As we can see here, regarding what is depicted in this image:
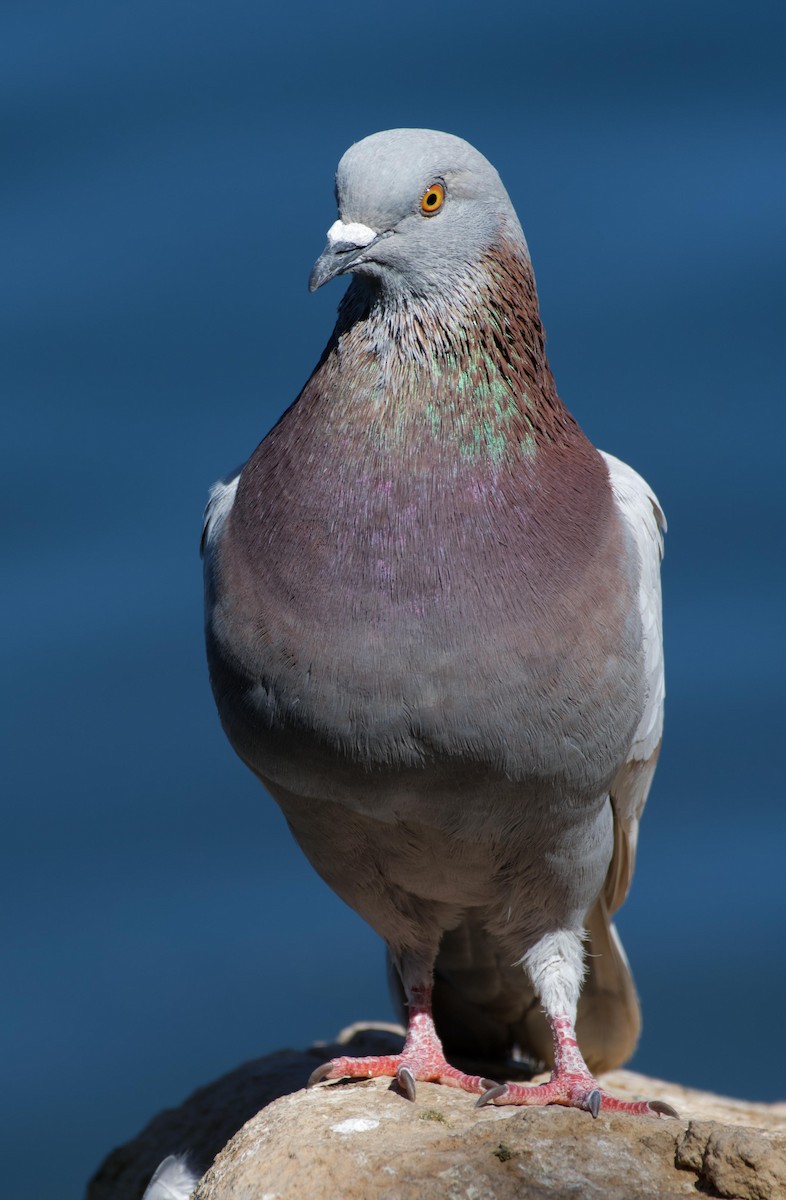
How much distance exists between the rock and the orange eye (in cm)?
188

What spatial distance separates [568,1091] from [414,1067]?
380 millimetres

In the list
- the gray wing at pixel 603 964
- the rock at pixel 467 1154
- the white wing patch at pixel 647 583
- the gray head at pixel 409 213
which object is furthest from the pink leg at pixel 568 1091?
the gray head at pixel 409 213

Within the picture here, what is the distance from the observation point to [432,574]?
3.11 meters

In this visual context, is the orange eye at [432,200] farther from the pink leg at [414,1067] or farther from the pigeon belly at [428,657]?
the pink leg at [414,1067]

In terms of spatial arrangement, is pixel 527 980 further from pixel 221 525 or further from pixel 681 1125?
pixel 221 525

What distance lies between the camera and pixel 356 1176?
9.64 ft

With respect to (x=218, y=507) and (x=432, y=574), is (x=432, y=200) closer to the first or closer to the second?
(x=432, y=574)


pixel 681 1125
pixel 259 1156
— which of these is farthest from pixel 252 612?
pixel 681 1125

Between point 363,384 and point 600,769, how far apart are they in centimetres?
101

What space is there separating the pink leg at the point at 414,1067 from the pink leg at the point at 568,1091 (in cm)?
7

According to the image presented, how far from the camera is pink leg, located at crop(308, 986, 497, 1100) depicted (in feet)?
11.9

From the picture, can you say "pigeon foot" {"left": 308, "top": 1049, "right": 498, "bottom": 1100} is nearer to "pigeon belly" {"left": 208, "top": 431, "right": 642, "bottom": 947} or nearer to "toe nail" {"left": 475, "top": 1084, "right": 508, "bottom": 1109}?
"toe nail" {"left": 475, "top": 1084, "right": 508, "bottom": 1109}

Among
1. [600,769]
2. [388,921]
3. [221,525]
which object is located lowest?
[388,921]

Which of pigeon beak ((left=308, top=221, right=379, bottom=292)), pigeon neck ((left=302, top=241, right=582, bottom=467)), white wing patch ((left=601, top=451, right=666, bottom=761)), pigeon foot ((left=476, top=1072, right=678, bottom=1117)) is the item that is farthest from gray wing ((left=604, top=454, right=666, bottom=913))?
pigeon beak ((left=308, top=221, right=379, bottom=292))
